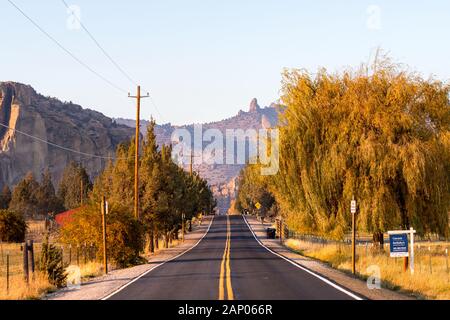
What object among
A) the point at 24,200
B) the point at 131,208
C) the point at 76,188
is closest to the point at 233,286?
the point at 131,208

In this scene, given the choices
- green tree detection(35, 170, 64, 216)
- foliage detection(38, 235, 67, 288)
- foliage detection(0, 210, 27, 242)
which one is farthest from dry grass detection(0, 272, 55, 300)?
green tree detection(35, 170, 64, 216)

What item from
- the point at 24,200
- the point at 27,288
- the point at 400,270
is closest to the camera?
the point at 27,288

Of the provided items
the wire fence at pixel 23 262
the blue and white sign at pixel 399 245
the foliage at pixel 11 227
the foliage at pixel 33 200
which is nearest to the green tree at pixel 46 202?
the foliage at pixel 33 200

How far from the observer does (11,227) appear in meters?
76.8

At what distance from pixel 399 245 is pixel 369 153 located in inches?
288

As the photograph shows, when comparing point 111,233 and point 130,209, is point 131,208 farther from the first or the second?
point 111,233

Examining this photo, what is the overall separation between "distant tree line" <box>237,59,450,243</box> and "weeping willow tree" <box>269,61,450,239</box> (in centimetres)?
5

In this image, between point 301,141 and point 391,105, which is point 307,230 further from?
point 391,105

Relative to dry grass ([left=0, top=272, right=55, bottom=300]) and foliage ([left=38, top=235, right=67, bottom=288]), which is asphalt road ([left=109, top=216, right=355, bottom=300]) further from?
foliage ([left=38, top=235, right=67, bottom=288])

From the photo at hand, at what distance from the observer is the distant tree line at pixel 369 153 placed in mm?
33438

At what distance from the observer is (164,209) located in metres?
53.9

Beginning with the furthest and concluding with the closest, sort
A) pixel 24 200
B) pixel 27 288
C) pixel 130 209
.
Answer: pixel 24 200 → pixel 130 209 → pixel 27 288
